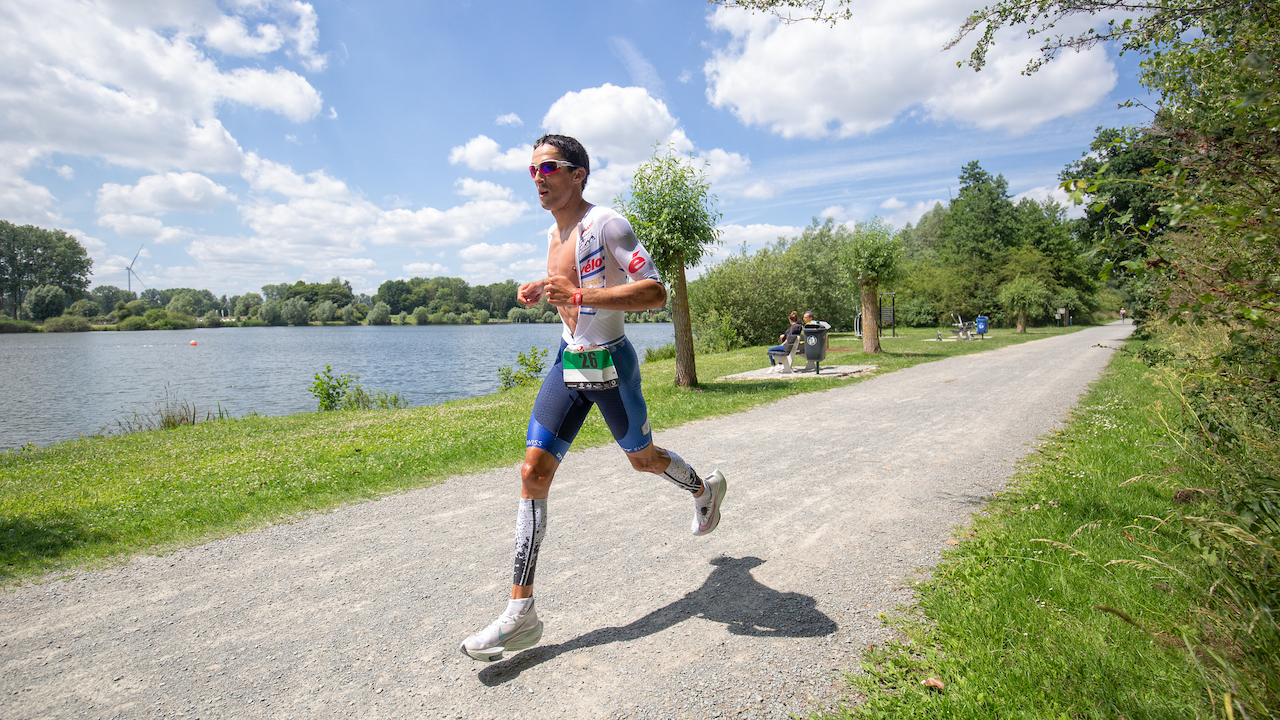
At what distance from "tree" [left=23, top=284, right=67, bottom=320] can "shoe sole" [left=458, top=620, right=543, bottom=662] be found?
100 m

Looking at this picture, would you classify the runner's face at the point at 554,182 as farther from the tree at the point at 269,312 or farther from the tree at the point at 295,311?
the tree at the point at 269,312

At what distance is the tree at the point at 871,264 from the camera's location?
1986cm

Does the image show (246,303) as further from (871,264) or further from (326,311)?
(871,264)

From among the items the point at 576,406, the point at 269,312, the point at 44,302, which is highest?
the point at 44,302

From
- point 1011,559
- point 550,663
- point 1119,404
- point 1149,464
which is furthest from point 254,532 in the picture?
point 1119,404

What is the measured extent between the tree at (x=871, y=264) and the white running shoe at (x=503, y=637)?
1950 centimetres

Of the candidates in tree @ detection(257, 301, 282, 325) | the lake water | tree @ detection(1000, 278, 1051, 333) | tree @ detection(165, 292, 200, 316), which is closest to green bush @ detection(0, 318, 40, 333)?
tree @ detection(165, 292, 200, 316)

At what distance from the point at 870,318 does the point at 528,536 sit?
19.7 meters

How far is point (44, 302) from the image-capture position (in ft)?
238

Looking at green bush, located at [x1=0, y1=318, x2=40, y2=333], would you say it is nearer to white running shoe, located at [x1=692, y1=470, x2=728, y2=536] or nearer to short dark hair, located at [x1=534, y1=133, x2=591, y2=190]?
short dark hair, located at [x1=534, y1=133, x2=591, y2=190]

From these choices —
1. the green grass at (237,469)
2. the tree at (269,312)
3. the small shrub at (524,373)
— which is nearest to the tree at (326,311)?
the tree at (269,312)

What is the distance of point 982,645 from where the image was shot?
2.58 meters

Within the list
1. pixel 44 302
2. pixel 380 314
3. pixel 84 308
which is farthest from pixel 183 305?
pixel 380 314

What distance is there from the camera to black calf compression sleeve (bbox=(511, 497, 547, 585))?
9.47 ft
